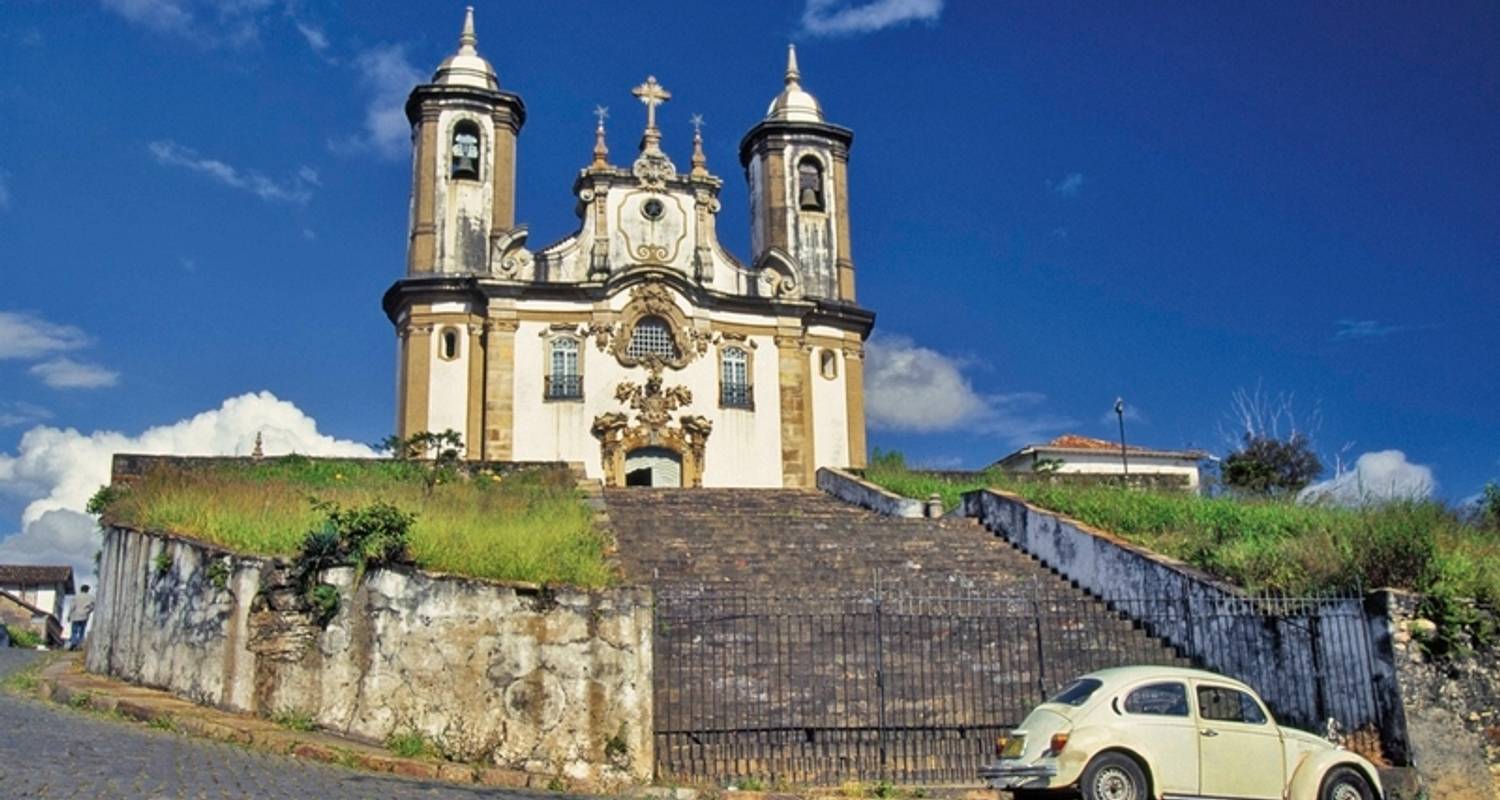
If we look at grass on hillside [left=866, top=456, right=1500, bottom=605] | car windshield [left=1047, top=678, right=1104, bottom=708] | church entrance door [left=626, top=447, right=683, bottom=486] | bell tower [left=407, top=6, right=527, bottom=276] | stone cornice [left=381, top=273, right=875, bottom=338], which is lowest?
car windshield [left=1047, top=678, right=1104, bottom=708]

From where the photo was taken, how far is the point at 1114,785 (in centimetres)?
941

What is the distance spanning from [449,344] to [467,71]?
300 inches

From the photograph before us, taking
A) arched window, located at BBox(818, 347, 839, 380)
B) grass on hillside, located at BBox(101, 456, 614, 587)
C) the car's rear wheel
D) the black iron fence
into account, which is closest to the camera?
the car's rear wheel

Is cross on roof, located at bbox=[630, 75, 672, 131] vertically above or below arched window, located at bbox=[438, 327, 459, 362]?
above

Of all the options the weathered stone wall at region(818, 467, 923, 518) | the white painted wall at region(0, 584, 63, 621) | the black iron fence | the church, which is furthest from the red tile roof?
the black iron fence

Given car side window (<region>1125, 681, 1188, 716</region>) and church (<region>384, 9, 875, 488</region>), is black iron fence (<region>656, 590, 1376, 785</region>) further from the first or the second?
church (<region>384, 9, 875, 488</region>)

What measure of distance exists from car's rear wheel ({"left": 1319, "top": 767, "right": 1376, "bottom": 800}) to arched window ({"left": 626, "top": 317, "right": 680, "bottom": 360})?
2139 cm

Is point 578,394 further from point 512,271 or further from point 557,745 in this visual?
point 557,745

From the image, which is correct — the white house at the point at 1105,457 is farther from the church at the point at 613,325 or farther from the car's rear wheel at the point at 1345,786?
the car's rear wheel at the point at 1345,786

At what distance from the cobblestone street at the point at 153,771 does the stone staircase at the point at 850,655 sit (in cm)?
231

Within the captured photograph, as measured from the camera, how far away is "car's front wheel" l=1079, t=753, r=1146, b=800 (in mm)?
9305

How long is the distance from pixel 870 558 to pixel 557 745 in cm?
686

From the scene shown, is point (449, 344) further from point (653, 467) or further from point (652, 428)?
point (653, 467)

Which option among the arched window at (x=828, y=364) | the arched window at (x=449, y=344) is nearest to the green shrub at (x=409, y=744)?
the arched window at (x=449, y=344)
